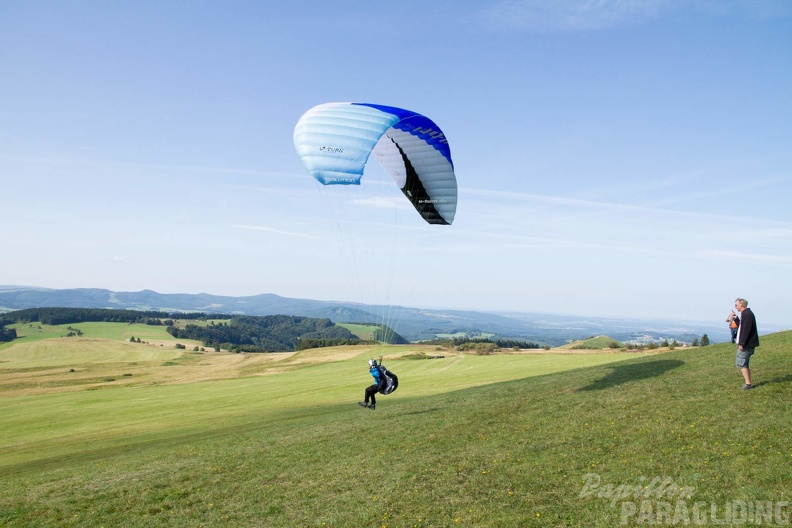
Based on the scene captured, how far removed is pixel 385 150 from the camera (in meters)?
19.8

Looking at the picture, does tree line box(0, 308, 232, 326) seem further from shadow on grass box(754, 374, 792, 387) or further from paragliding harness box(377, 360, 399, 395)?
shadow on grass box(754, 374, 792, 387)

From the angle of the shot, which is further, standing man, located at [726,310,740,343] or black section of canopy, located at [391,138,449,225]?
black section of canopy, located at [391,138,449,225]

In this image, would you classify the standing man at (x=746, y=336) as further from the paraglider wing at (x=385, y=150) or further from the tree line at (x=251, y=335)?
the tree line at (x=251, y=335)

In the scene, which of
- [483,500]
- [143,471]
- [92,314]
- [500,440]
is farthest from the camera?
[92,314]

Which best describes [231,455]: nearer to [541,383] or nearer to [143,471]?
[143,471]

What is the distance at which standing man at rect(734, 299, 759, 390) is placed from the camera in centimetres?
1261

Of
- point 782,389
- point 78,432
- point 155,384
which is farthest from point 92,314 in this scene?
point 782,389

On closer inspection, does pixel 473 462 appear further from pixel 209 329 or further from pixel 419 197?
pixel 209 329

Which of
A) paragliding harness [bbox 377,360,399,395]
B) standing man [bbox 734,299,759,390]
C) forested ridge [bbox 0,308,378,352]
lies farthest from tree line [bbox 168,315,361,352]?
standing man [bbox 734,299,759,390]

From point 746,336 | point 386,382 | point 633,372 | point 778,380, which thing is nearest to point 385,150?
point 386,382

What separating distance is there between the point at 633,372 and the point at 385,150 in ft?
44.4

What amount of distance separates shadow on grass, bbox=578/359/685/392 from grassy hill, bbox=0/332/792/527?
12 cm

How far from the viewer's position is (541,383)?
20.6 metres

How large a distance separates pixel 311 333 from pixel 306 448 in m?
177
